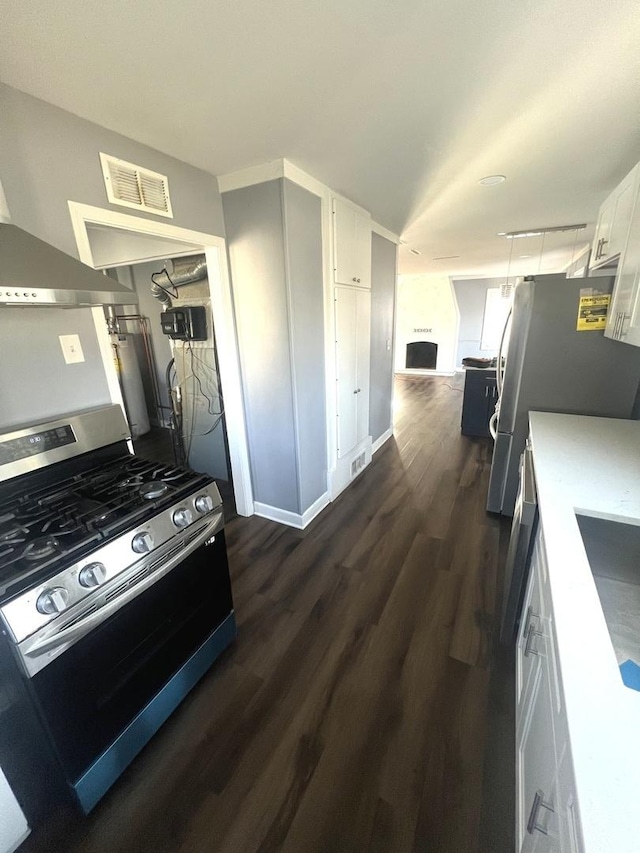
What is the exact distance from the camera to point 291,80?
51.7 inches

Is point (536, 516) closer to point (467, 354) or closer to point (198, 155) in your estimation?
point (198, 155)

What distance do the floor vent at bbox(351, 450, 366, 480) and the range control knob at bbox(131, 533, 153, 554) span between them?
2.40m

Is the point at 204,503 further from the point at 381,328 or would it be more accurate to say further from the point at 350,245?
the point at 381,328

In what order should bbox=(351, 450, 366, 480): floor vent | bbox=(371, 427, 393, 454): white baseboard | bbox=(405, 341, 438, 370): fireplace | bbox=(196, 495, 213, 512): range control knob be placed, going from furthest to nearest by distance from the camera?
1. bbox=(405, 341, 438, 370): fireplace
2. bbox=(371, 427, 393, 454): white baseboard
3. bbox=(351, 450, 366, 480): floor vent
4. bbox=(196, 495, 213, 512): range control knob

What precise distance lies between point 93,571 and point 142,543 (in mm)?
157

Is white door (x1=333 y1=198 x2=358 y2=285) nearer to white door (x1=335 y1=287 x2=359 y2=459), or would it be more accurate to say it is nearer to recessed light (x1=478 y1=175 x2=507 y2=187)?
white door (x1=335 y1=287 x2=359 y2=459)

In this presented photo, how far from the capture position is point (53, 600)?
0.93 meters

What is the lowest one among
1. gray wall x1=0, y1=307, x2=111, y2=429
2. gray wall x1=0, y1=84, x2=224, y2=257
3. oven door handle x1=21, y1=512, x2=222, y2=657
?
oven door handle x1=21, y1=512, x2=222, y2=657

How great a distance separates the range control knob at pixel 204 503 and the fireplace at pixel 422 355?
28.2 ft

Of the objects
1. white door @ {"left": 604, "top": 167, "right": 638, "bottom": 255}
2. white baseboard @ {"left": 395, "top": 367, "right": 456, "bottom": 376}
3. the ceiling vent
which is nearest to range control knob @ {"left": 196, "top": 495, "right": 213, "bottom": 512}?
the ceiling vent

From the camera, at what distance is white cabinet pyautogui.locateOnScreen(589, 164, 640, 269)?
1781mm

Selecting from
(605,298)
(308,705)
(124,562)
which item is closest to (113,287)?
(124,562)

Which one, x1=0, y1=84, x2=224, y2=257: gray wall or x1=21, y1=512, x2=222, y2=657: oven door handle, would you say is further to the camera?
x1=0, y1=84, x2=224, y2=257: gray wall

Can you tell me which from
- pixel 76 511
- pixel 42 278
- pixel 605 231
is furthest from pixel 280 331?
pixel 605 231
